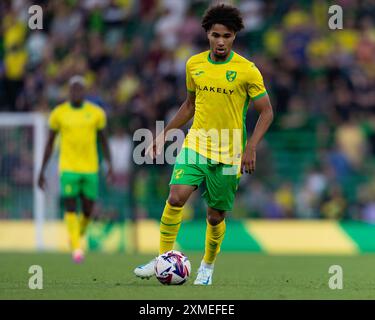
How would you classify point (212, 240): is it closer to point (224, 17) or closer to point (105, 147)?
point (224, 17)

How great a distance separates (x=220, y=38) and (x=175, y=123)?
91cm

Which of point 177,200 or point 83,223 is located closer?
point 177,200

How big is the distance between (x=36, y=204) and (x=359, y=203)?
535 centimetres

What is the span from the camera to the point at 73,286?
32.2 feet

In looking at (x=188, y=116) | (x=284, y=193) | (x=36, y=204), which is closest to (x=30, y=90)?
(x=36, y=204)

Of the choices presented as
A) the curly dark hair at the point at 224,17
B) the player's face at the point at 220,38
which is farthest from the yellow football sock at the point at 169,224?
the curly dark hair at the point at 224,17

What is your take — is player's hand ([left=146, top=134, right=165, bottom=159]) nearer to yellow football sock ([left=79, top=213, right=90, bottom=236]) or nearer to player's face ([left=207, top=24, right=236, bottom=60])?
player's face ([left=207, top=24, right=236, bottom=60])

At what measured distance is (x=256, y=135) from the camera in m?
9.66

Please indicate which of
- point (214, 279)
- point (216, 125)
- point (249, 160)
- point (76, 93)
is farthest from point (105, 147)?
point (249, 160)

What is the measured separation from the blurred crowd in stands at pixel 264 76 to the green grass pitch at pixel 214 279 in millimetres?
3239

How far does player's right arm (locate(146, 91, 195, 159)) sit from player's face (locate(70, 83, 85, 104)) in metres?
4.78

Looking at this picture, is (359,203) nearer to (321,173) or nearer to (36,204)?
(321,173)

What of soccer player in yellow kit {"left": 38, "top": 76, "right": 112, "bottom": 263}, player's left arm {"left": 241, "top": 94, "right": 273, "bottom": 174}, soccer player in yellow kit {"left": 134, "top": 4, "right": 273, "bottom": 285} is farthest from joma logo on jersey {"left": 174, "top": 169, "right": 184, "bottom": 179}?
soccer player in yellow kit {"left": 38, "top": 76, "right": 112, "bottom": 263}

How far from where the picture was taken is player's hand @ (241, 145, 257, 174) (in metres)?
9.43
